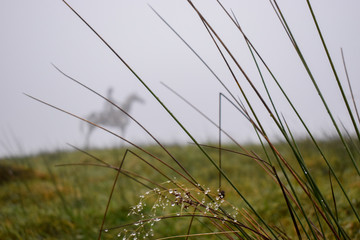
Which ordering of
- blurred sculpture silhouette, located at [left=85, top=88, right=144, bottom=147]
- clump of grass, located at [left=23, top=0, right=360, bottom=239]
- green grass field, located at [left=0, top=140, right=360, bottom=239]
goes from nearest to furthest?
clump of grass, located at [left=23, top=0, right=360, bottom=239] < green grass field, located at [left=0, top=140, right=360, bottom=239] < blurred sculpture silhouette, located at [left=85, top=88, right=144, bottom=147]

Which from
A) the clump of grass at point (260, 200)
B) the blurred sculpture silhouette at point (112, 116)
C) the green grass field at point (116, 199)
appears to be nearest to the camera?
the clump of grass at point (260, 200)

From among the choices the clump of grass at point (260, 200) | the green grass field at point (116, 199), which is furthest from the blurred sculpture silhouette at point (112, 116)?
the clump of grass at point (260, 200)

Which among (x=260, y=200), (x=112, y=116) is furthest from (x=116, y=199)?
(x=112, y=116)

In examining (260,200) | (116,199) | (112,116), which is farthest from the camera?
(112,116)

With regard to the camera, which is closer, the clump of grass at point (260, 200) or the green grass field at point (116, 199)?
the clump of grass at point (260, 200)

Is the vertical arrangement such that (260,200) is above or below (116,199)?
above

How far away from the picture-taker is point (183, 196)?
872 millimetres

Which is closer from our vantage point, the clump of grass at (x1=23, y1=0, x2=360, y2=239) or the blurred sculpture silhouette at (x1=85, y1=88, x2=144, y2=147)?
the clump of grass at (x1=23, y1=0, x2=360, y2=239)

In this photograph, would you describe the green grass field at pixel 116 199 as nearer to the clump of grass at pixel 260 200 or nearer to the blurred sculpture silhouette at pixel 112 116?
the clump of grass at pixel 260 200

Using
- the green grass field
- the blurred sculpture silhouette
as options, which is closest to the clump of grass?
the green grass field

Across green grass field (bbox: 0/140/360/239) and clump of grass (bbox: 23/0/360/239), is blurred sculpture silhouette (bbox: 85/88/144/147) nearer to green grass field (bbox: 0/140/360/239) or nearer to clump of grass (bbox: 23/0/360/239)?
green grass field (bbox: 0/140/360/239)

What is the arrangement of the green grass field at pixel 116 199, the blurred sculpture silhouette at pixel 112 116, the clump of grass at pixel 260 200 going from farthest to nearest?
the blurred sculpture silhouette at pixel 112 116 → the green grass field at pixel 116 199 → the clump of grass at pixel 260 200

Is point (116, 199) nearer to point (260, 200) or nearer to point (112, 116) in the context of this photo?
point (260, 200)

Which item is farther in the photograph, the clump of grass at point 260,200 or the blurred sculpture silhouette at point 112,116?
the blurred sculpture silhouette at point 112,116
